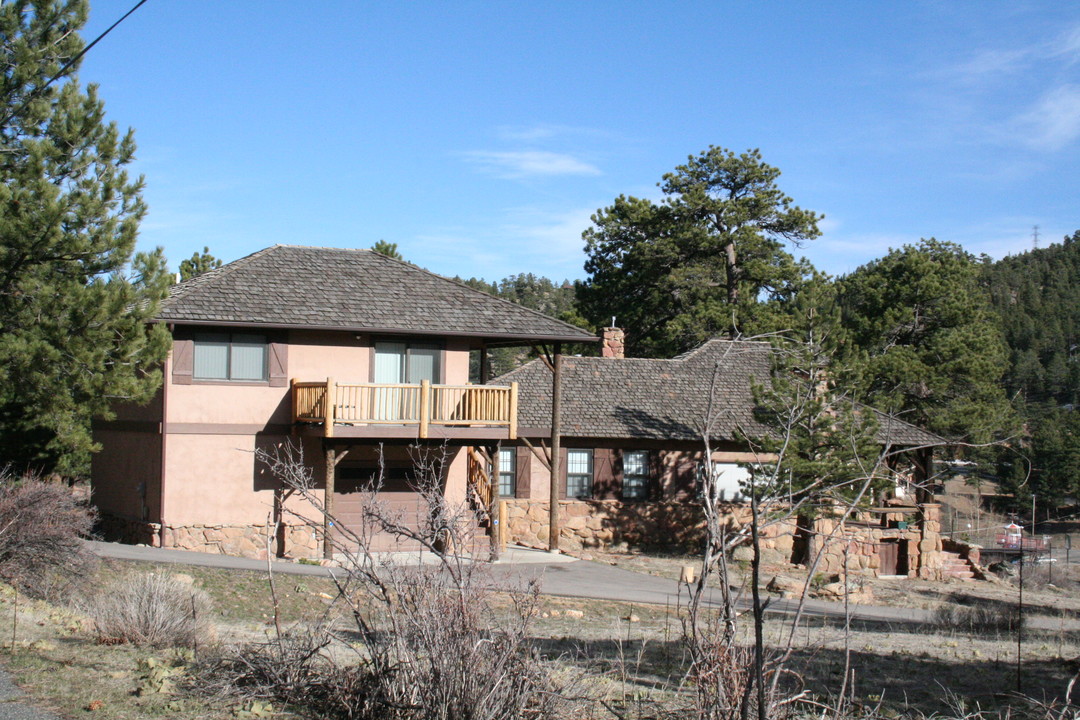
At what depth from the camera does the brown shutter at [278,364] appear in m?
21.9

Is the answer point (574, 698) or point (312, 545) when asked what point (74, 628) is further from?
point (312, 545)

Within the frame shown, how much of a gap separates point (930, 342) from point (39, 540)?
34999 mm

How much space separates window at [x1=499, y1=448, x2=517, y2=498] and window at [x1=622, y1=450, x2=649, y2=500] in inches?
116

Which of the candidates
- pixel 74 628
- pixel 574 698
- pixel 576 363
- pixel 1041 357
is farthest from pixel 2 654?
pixel 1041 357

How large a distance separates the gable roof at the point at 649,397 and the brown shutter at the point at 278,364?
20.2ft

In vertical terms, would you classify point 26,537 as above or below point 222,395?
below

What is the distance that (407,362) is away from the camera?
910 inches

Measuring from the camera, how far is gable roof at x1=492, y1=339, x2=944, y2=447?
27453 mm

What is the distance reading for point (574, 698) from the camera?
638cm

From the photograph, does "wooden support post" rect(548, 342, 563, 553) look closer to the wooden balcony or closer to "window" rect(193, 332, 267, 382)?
the wooden balcony

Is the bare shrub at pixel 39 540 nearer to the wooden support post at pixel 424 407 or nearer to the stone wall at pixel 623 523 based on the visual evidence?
the wooden support post at pixel 424 407

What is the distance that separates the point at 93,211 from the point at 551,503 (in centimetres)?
1191

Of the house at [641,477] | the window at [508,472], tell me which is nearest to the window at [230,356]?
the house at [641,477]

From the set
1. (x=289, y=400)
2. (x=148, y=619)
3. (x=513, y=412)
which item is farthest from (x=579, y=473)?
(x=148, y=619)
